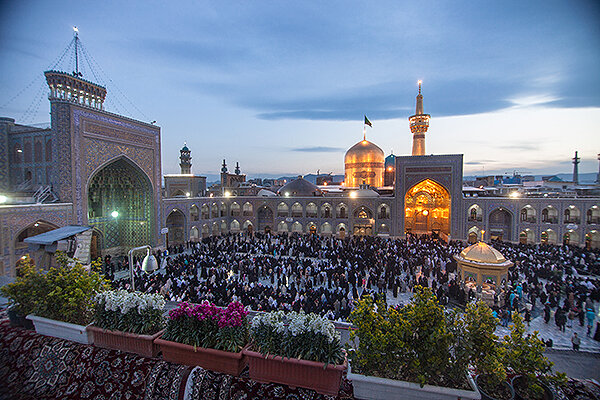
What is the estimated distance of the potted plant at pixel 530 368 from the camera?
2.49 meters

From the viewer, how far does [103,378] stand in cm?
307

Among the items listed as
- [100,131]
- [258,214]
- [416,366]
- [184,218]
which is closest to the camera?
[416,366]

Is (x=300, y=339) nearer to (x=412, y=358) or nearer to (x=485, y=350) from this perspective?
(x=412, y=358)

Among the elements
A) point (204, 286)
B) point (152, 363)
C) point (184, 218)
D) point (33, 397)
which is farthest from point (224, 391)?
point (184, 218)

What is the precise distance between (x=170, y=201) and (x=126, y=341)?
60.7 feet

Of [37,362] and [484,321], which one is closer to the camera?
[484,321]

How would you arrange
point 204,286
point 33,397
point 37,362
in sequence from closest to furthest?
1. point 33,397
2. point 37,362
3. point 204,286

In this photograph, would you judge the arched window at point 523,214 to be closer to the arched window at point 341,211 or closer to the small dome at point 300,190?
the arched window at point 341,211

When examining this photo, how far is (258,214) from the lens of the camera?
27.6 meters

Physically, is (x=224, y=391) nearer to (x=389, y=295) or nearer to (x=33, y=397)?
(x=33, y=397)

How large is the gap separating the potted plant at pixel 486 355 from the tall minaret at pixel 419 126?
91.5ft

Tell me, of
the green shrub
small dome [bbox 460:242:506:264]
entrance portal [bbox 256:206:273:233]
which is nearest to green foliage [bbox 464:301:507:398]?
the green shrub

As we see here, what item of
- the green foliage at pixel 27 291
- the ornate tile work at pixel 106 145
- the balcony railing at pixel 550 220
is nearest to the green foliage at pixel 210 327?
the green foliage at pixel 27 291

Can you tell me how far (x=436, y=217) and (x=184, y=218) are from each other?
69.7 ft
